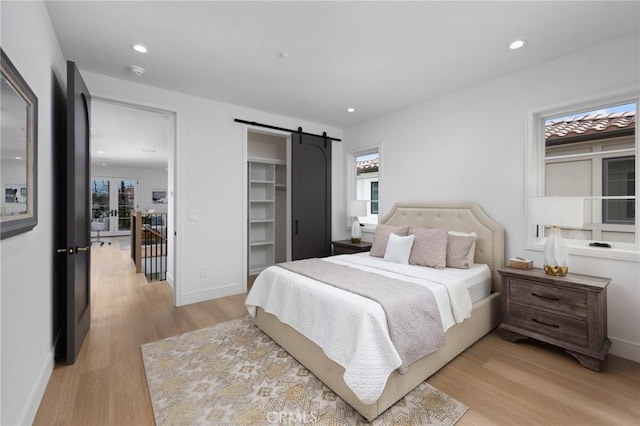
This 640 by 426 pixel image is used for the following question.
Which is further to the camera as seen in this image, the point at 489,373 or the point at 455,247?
the point at 455,247

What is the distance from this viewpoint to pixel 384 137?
4.36 m

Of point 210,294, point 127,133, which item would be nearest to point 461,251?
point 210,294

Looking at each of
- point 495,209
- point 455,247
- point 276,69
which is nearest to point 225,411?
point 455,247

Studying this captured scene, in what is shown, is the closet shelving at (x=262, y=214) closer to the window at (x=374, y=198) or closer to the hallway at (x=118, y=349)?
the hallway at (x=118, y=349)

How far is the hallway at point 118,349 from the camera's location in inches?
67.7

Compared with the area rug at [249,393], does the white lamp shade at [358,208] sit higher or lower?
higher

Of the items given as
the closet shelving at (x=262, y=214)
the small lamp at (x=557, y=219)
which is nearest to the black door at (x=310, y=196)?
the closet shelving at (x=262, y=214)

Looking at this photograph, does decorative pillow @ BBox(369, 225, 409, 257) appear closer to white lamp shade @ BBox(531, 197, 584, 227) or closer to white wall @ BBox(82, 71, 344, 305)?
white lamp shade @ BBox(531, 197, 584, 227)

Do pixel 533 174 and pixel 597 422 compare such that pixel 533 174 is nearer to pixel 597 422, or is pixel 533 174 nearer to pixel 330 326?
pixel 597 422

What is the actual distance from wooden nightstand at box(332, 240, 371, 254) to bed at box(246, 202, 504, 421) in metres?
0.49

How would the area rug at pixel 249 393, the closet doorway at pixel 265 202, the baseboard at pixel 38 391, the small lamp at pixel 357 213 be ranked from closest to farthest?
the baseboard at pixel 38 391, the area rug at pixel 249 393, the small lamp at pixel 357 213, the closet doorway at pixel 265 202

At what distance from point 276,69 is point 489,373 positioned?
3297 mm

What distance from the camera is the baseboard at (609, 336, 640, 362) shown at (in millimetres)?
2309

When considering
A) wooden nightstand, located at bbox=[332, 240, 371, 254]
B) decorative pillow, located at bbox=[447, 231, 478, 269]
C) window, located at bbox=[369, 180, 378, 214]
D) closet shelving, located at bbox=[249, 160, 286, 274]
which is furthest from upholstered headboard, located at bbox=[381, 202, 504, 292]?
closet shelving, located at bbox=[249, 160, 286, 274]
